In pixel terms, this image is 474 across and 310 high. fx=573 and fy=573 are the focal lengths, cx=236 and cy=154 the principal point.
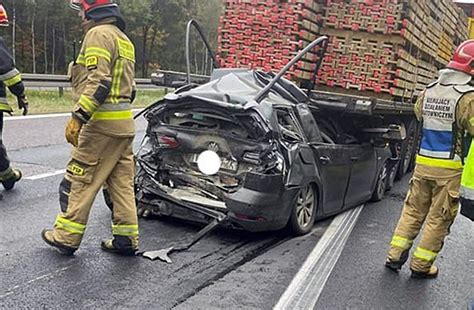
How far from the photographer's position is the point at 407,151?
10.2m

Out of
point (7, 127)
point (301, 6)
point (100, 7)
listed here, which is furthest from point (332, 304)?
point (7, 127)

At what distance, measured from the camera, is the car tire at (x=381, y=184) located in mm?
7741

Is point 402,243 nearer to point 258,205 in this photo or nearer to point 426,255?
point 426,255

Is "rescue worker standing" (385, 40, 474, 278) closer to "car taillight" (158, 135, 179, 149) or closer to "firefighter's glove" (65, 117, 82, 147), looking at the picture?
"car taillight" (158, 135, 179, 149)

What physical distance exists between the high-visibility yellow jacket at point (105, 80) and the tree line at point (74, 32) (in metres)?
33.1

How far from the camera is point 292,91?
609 cm

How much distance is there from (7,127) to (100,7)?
741 centimetres

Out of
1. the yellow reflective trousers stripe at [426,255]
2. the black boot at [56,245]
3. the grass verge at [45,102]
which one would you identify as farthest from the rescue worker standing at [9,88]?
the grass verge at [45,102]

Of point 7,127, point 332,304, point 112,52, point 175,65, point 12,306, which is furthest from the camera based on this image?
point 175,65

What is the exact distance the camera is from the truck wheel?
32.0 ft

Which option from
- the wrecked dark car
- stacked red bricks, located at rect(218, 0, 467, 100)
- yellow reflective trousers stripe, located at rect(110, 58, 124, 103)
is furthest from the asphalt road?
stacked red bricks, located at rect(218, 0, 467, 100)

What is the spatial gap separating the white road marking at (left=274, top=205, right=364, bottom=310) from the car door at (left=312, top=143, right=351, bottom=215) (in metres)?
0.24

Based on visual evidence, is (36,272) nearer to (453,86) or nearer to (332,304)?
(332,304)

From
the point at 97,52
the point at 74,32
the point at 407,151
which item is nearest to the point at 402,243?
the point at 97,52
